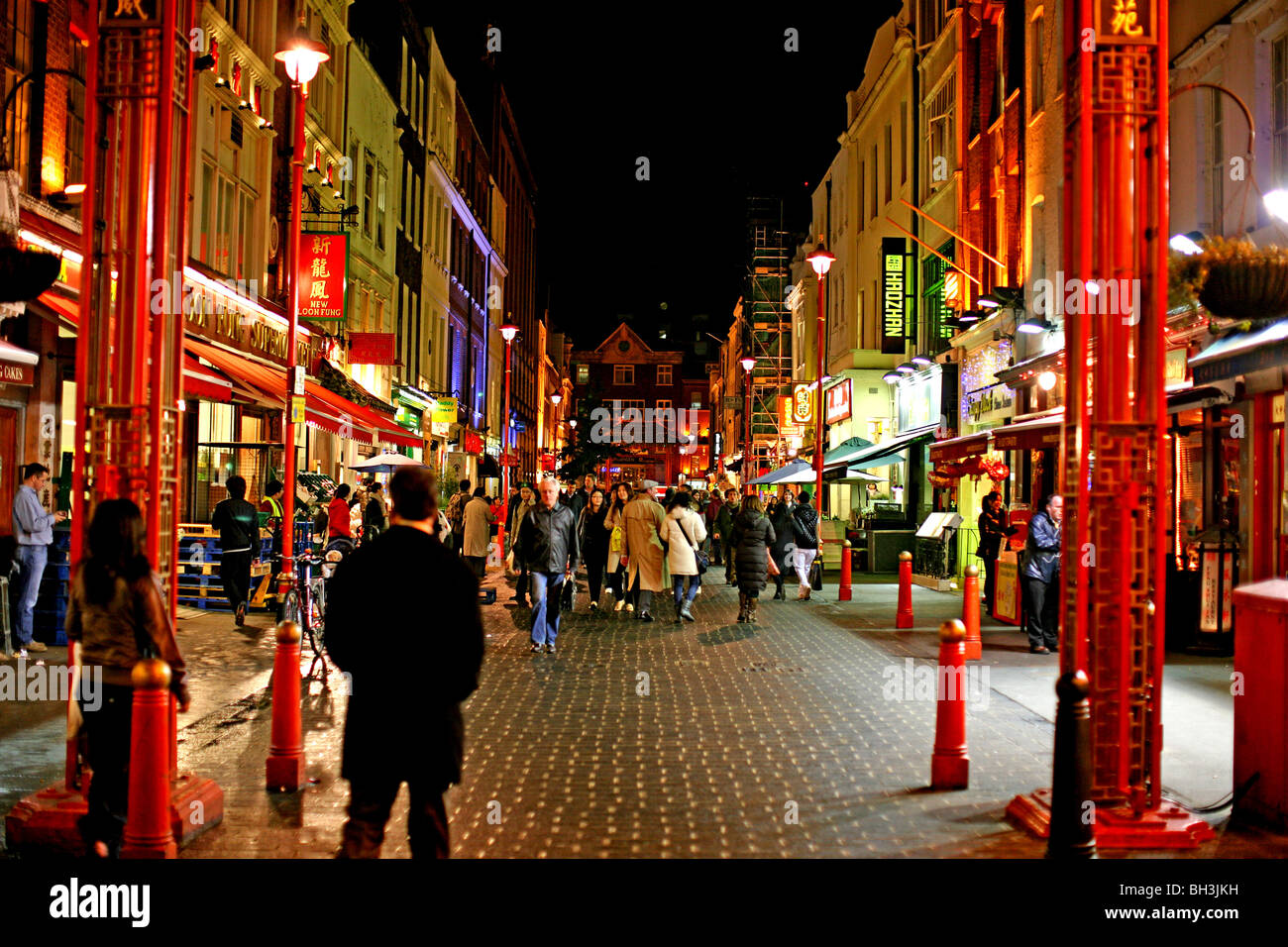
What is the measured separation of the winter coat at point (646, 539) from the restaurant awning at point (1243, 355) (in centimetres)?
810

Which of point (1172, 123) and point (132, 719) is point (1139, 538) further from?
point (1172, 123)

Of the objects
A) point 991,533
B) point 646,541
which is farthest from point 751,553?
point 991,533

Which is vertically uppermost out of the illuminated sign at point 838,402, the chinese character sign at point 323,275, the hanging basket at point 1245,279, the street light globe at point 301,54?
the street light globe at point 301,54

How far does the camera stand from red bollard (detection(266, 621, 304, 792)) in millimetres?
6797

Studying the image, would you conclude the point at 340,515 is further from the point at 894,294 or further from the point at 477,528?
the point at 894,294

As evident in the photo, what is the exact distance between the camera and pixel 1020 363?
20234mm

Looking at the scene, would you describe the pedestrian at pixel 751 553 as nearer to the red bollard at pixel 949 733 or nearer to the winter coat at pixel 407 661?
the red bollard at pixel 949 733

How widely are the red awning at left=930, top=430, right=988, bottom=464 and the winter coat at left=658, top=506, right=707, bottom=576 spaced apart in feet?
15.9

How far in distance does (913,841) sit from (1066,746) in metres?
1.22

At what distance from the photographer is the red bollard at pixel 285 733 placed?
6797 mm

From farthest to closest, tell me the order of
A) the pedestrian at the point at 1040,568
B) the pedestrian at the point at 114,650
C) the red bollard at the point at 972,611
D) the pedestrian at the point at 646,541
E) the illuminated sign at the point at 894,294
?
the illuminated sign at the point at 894,294
the pedestrian at the point at 646,541
the pedestrian at the point at 1040,568
the red bollard at the point at 972,611
the pedestrian at the point at 114,650

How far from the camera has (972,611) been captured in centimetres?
1204

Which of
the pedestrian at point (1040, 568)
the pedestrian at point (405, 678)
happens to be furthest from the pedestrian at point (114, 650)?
the pedestrian at point (1040, 568)

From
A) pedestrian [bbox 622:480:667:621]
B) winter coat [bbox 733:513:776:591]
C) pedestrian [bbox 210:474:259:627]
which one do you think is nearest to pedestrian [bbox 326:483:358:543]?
pedestrian [bbox 210:474:259:627]
